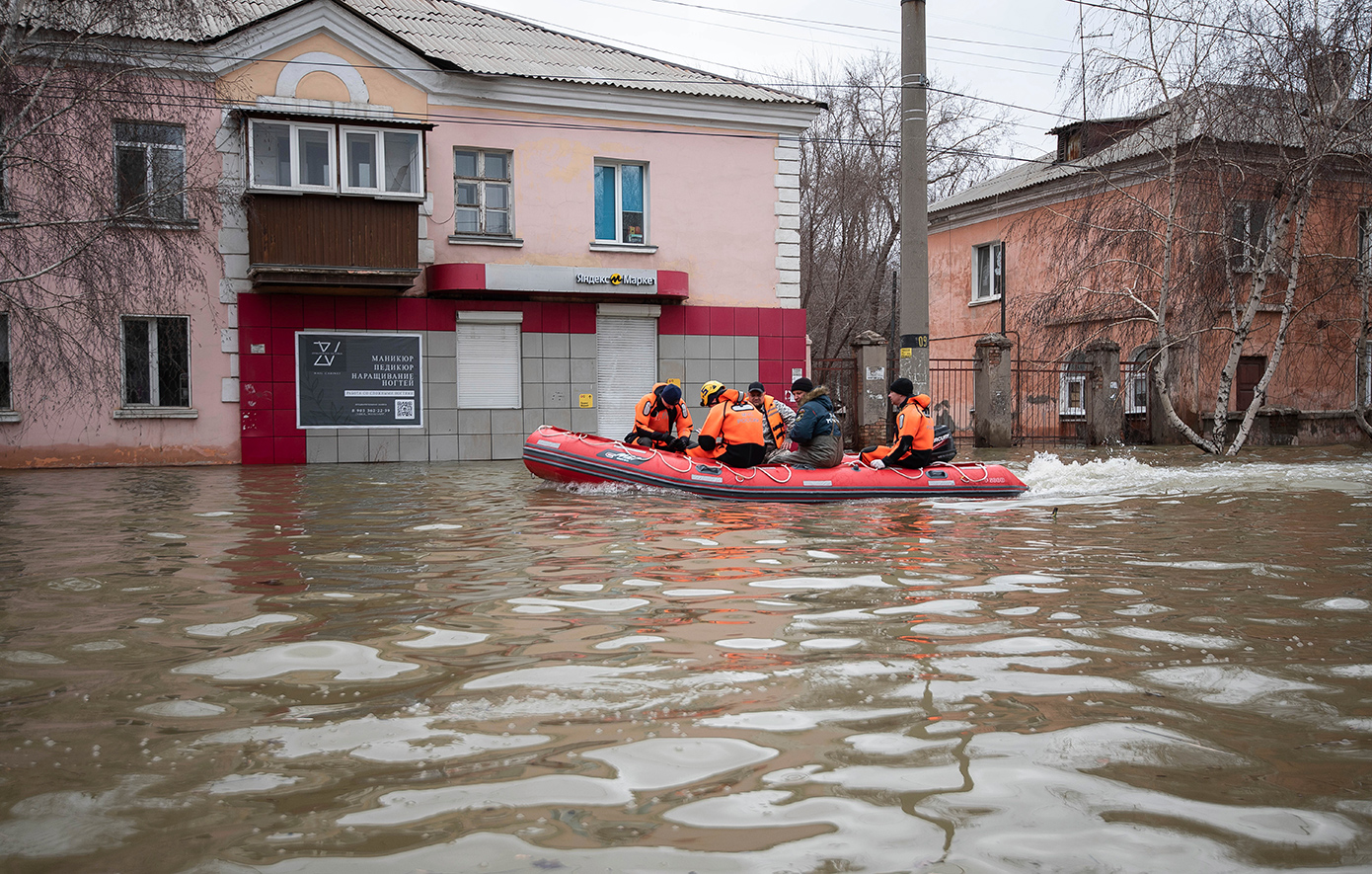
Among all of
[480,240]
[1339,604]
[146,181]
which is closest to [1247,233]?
[480,240]

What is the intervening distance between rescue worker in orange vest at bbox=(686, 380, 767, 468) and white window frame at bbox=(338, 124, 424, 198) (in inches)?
323

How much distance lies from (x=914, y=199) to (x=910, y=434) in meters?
3.15

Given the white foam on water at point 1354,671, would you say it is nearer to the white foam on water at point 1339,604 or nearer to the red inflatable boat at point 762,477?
the white foam on water at point 1339,604

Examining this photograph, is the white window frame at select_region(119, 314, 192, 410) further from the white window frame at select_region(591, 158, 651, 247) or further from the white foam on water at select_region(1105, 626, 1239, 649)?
the white foam on water at select_region(1105, 626, 1239, 649)

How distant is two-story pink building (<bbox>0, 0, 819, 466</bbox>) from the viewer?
17562 mm

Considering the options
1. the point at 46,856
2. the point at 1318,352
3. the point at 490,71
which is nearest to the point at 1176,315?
the point at 1318,352

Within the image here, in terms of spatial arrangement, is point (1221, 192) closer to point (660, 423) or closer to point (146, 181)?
point (660, 423)

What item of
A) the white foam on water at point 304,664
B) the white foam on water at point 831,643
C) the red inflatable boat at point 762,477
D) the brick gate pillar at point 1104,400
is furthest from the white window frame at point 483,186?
the white foam on water at point 831,643

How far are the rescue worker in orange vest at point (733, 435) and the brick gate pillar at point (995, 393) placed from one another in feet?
34.4

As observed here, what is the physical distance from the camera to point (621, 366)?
66.8 ft

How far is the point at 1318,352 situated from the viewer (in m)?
24.2

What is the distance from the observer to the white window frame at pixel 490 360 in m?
19.2

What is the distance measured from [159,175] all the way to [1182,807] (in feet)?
46.7

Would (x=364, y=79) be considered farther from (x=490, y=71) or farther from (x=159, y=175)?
(x=159, y=175)
